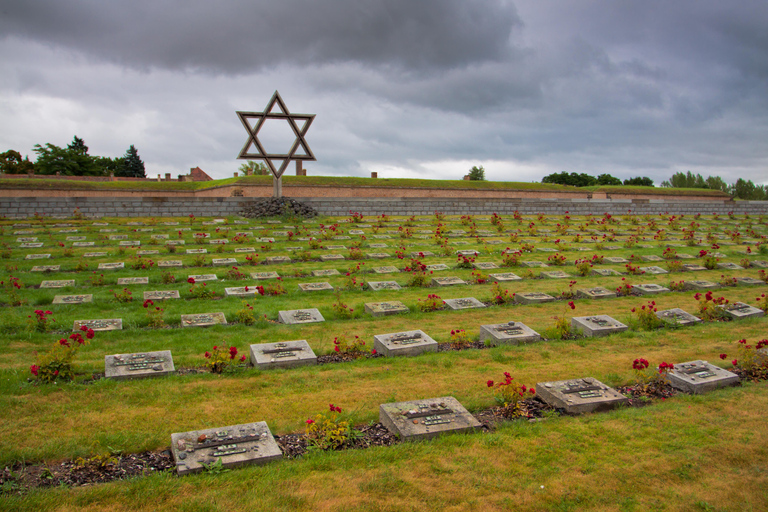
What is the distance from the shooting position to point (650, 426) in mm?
5074

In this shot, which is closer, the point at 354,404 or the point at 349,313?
the point at 354,404

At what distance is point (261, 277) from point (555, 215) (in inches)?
749

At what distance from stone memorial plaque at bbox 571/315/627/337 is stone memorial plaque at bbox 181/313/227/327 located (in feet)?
19.9

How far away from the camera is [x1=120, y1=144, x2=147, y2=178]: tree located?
2357 inches

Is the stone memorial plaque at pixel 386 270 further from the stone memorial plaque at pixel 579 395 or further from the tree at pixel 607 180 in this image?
the tree at pixel 607 180

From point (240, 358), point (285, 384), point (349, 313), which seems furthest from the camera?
point (349, 313)

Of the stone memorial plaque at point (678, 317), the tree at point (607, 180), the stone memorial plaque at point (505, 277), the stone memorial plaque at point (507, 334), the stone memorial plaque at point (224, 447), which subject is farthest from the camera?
the tree at point (607, 180)

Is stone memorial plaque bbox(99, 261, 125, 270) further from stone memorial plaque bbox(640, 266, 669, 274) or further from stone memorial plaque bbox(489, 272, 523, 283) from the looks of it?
stone memorial plaque bbox(640, 266, 669, 274)

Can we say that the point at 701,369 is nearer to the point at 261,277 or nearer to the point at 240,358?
the point at 240,358

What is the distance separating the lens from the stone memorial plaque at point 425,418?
4734mm

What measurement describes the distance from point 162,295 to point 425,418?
6.90m

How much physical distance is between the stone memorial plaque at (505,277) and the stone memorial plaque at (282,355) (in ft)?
21.0

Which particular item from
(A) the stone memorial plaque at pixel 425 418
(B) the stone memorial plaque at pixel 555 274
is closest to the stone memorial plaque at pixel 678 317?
(B) the stone memorial plaque at pixel 555 274

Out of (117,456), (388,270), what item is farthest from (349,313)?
(117,456)
